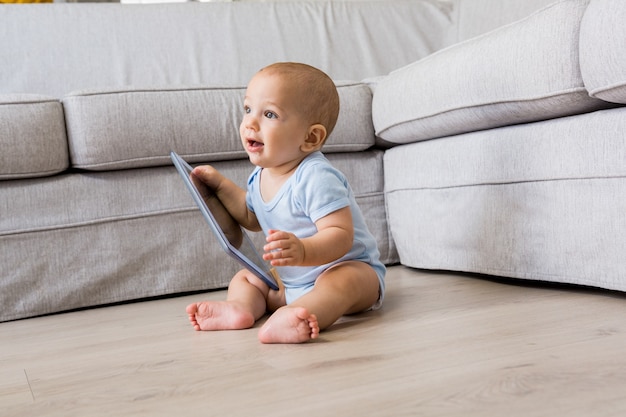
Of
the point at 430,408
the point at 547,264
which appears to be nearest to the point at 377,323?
the point at 547,264

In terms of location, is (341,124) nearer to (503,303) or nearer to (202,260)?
(202,260)

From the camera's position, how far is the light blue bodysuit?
1.26 m

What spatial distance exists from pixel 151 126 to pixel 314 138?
504mm

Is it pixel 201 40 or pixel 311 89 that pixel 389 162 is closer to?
pixel 311 89

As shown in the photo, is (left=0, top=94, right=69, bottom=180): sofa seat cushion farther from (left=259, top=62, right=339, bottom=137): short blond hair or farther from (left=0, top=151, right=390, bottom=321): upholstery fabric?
(left=259, top=62, right=339, bottom=137): short blond hair

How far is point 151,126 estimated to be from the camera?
1.66 metres

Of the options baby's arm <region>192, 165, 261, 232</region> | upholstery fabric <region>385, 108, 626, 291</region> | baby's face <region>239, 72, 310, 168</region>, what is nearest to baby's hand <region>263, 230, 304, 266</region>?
baby's face <region>239, 72, 310, 168</region>

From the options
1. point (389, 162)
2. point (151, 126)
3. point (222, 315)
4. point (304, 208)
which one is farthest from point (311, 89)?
point (389, 162)

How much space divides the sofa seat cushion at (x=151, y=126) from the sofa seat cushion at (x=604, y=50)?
32.4 inches

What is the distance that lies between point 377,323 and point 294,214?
24cm

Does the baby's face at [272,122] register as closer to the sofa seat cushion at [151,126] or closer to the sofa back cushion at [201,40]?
Answer: the sofa seat cushion at [151,126]

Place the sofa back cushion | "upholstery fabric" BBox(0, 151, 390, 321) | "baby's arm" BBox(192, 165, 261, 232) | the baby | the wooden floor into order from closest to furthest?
the wooden floor → the baby → "baby's arm" BBox(192, 165, 261, 232) → "upholstery fabric" BBox(0, 151, 390, 321) → the sofa back cushion

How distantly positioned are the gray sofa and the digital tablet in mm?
292

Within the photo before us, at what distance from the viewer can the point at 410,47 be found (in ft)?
8.97
